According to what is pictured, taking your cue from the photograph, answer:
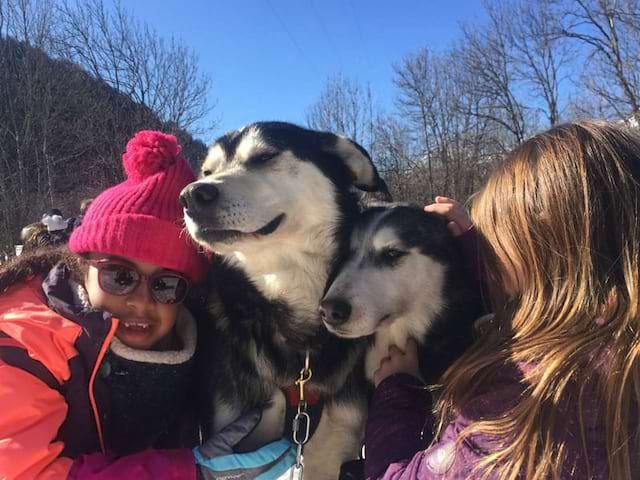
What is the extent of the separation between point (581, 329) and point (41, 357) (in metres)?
1.51

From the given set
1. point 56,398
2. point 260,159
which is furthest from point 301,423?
point 260,159

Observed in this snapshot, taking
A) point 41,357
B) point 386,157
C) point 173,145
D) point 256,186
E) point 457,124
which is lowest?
point 41,357

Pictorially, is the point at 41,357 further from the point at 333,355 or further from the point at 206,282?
the point at 333,355

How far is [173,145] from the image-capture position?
2074mm

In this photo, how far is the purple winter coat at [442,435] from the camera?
1.13 meters

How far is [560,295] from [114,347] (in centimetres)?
142

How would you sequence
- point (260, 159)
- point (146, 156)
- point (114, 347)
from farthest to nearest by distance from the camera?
point (260, 159)
point (146, 156)
point (114, 347)

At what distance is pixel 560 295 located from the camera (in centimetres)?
139

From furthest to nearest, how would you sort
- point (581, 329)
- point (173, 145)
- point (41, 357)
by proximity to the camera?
point (173, 145)
point (41, 357)
point (581, 329)

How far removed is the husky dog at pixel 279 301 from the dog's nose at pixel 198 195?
0.08 meters

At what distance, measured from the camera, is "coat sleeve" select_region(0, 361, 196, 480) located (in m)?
1.36

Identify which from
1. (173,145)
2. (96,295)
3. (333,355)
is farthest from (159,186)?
(333,355)

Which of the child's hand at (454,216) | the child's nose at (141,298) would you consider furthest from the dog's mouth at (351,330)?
the child's nose at (141,298)

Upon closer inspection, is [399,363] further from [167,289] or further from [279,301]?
[167,289]
